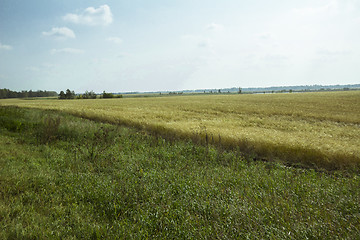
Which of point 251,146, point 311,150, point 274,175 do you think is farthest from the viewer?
point 251,146

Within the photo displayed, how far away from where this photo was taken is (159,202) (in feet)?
15.2

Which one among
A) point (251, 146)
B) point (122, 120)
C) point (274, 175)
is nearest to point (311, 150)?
point (251, 146)

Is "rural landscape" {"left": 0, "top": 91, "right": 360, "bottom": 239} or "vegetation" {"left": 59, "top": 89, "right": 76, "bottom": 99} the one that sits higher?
"vegetation" {"left": 59, "top": 89, "right": 76, "bottom": 99}

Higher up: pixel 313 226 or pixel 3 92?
pixel 3 92

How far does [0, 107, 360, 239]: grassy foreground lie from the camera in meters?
3.46

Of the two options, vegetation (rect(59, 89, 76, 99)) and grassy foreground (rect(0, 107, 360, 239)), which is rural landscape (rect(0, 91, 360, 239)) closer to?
grassy foreground (rect(0, 107, 360, 239))

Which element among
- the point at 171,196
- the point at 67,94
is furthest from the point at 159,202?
the point at 67,94

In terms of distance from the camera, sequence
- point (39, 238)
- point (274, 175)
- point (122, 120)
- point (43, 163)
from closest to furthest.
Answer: point (39, 238) < point (274, 175) < point (43, 163) < point (122, 120)

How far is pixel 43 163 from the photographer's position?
7.20 meters

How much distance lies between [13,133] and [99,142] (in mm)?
5227

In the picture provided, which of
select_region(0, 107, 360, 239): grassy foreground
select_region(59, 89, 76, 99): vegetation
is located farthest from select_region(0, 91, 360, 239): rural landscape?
select_region(59, 89, 76, 99): vegetation

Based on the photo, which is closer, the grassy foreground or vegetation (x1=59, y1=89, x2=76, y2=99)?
the grassy foreground

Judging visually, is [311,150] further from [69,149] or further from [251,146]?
[69,149]

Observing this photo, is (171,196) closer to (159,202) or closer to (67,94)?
(159,202)
